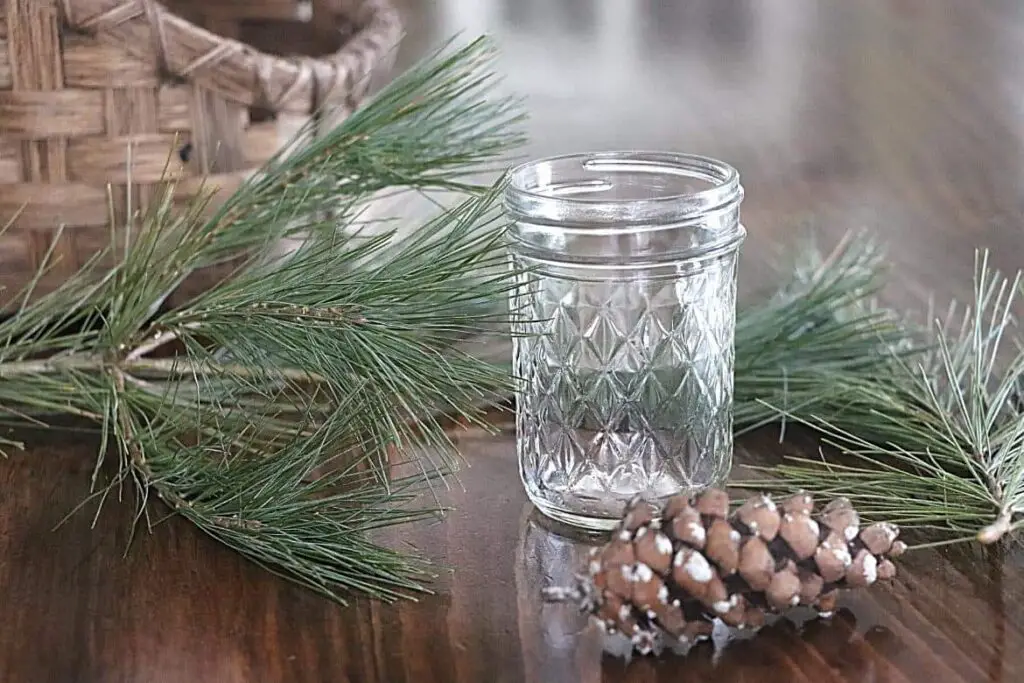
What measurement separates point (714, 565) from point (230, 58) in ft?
1.36

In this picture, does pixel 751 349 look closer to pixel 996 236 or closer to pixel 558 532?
pixel 558 532

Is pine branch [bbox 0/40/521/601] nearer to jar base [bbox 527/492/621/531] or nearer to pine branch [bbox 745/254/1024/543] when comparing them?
jar base [bbox 527/492/621/531]

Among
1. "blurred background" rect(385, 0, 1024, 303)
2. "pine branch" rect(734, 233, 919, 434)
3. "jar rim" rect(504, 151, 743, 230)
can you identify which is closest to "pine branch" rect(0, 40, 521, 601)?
"jar rim" rect(504, 151, 743, 230)

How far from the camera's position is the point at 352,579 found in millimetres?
437

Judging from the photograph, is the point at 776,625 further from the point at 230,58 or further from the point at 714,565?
the point at 230,58

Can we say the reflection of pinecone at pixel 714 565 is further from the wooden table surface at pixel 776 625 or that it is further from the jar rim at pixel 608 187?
the jar rim at pixel 608 187

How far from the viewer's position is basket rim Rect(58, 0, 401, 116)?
1.98ft

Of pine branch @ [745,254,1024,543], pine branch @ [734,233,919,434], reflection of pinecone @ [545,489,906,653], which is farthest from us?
pine branch @ [734,233,919,434]

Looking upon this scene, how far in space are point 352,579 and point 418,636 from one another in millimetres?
41

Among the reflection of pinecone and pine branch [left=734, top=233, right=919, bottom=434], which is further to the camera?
pine branch [left=734, top=233, right=919, bottom=434]

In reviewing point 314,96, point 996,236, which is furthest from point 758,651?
point 996,236

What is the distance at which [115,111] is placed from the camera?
2.06 feet

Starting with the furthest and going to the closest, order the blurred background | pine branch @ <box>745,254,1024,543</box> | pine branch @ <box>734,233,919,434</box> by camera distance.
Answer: the blurred background, pine branch @ <box>734,233,919,434</box>, pine branch @ <box>745,254,1024,543</box>

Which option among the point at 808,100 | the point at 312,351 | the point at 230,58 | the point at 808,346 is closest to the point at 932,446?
the point at 808,346
